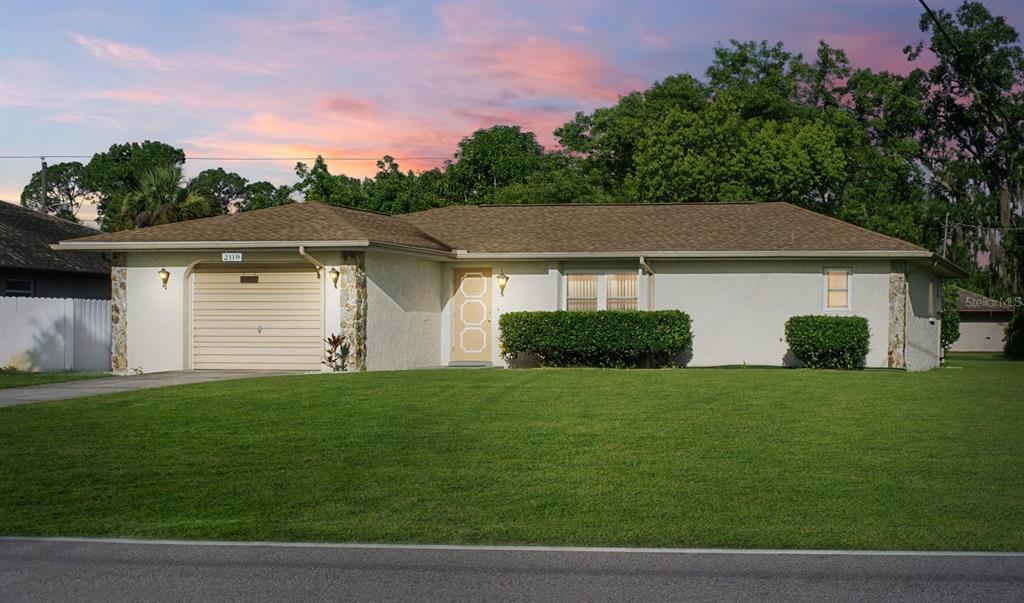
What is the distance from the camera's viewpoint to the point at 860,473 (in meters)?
10.3

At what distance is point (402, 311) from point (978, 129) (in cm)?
4476

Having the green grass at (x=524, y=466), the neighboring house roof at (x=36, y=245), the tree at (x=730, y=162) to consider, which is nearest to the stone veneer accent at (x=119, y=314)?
the neighboring house roof at (x=36, y=245)

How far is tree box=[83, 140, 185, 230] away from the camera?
74562 millimetres

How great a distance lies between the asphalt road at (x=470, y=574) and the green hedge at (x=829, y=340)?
1620 centimetres

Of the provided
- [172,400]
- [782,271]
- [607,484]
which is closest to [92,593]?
[607,484]

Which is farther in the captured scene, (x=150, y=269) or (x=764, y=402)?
(x=150, y=269)

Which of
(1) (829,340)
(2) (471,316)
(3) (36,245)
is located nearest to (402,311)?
(2) (471,316)

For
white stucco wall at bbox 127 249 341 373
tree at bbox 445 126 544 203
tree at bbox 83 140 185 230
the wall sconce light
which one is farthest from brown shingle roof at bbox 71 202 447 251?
tree at bbox 83 140 185 230

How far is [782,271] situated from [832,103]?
26670 millimetres

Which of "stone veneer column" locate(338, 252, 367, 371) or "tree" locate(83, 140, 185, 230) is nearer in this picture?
"stone veneer column" locate(338, 252, 367, 371)

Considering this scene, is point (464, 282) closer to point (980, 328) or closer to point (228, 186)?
point (980, 328)

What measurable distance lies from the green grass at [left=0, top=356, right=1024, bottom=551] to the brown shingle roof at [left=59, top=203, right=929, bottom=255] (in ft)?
19.7

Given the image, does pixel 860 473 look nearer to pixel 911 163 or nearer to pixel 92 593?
pixel 92 593

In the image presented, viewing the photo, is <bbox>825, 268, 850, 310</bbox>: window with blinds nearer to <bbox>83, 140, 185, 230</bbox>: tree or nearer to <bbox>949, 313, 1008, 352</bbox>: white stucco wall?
<bbox>949, 313, 1008, 352</bbox>: white stucco wall
